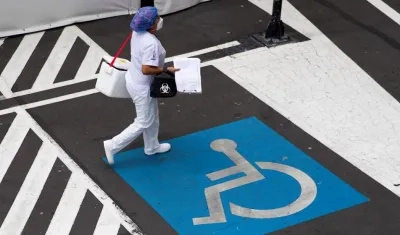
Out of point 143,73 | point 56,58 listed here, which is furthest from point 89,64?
point 143,73

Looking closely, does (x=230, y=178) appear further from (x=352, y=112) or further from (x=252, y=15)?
(x=252, y=15)

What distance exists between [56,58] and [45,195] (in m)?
3.67

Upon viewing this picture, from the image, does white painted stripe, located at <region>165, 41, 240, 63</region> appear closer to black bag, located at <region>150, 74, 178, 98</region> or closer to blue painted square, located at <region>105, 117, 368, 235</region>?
blue painted square, located at <region>105, 117, 368, 235</region>

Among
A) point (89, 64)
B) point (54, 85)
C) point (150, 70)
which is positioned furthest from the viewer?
point (89, 64)

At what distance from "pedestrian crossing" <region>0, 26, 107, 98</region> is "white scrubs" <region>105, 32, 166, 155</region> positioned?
2.53 metres

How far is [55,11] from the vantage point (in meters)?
14.1

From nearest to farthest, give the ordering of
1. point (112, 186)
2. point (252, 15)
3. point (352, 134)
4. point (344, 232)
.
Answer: point (344, 232) → point (112, 186) → point (352, 134) → point (252, 15)

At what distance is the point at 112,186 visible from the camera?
34.5 feet

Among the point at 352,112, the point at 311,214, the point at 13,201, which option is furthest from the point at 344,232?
the point at 13,201

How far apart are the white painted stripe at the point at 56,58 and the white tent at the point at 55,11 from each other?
28 cm

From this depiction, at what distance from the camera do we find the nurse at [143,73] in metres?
9.95

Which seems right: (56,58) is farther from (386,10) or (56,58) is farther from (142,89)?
(386,10)

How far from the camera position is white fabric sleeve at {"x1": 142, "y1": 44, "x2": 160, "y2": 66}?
9.95 metres

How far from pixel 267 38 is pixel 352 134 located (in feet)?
9.65
